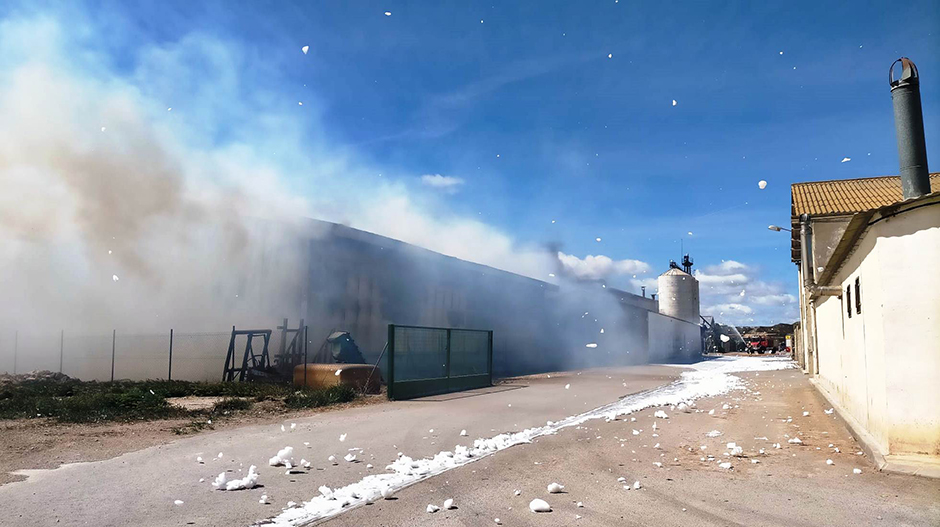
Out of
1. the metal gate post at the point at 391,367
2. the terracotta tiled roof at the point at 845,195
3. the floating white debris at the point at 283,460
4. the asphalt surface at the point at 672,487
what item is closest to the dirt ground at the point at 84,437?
the floating white debris at the point at 283,460

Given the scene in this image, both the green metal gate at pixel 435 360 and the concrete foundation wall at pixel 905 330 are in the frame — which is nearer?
the concrete foundation wall at pixel 905 330

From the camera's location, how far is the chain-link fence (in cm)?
2192

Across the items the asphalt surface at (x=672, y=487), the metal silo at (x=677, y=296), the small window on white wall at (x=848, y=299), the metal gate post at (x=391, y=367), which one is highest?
the metal silo at (x=677, y=296)

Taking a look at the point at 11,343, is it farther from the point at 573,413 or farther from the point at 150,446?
the point at 573,413

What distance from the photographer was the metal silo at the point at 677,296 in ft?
188

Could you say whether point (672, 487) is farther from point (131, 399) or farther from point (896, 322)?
point (131, 399)

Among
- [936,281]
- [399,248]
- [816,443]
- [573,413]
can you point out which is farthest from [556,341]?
[936,281]

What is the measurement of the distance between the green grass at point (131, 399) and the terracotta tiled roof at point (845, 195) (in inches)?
667

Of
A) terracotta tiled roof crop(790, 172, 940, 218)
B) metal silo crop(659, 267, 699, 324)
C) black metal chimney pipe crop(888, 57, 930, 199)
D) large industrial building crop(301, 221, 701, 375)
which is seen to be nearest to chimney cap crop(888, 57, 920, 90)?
black metal chimney pipe crop(888, 57, 930, 199)

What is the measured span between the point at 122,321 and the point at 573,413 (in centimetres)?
1974

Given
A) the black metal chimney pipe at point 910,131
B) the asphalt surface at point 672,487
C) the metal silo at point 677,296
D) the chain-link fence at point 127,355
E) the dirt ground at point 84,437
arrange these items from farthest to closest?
1. the metal silo at point 677,296
2. the chain-link fence at point 127,355
3. the black metal chimney pipe at point 910,131
4. the dirt ground at point 84,437
5. the asphalt surface at point 672,487

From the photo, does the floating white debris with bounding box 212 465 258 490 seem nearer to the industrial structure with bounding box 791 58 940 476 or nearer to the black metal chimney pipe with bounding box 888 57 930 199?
the industrial structure with bounding box 791 58 940 476

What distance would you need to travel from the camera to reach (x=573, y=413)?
12523 millimetres

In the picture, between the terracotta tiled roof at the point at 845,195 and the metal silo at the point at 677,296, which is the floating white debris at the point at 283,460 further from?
the metal silo at the point at 677,296
